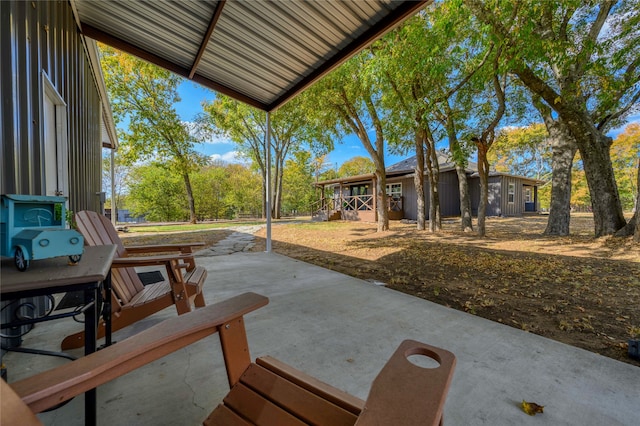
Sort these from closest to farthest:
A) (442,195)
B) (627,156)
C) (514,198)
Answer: (442,195) < (514,198) < (627,156)

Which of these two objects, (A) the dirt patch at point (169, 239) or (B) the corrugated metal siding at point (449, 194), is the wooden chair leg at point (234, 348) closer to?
(A) the dirt patch at point (169, 239)

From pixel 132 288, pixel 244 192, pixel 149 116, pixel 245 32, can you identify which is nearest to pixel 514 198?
pixel 245 32

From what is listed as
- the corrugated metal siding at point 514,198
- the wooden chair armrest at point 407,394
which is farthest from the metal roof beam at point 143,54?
the corrugated metal siding at point 514,198

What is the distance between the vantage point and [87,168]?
4645 mm

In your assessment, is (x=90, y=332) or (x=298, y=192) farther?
(x=298, y=192)

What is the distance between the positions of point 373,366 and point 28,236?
6.17ft

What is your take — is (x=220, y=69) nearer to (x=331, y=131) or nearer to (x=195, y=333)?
(x=195, y=333)

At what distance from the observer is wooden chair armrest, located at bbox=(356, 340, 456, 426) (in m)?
0.65

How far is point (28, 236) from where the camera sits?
3.60 feet

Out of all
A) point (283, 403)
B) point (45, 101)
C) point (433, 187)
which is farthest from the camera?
point (433, 187)

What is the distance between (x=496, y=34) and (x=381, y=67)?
2.12 metres

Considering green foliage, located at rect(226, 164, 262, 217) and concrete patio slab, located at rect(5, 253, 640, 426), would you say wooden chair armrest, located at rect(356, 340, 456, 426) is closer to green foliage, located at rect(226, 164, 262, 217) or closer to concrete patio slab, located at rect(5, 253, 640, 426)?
concrete patio slab, located at rect(5, 253, 640, 426)

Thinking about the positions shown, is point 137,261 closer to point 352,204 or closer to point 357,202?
point 357,202

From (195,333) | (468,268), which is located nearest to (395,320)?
(195,333)
